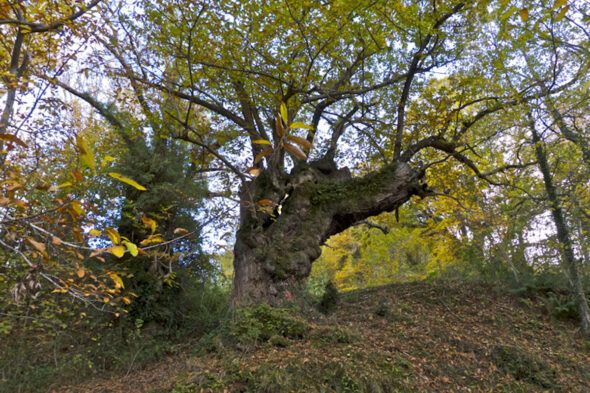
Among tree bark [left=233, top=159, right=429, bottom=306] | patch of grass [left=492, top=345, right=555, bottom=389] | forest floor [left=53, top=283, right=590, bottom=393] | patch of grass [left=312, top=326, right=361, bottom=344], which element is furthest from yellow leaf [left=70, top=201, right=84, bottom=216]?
patch of grass [left=492, top=345, right=555, bottom=389]

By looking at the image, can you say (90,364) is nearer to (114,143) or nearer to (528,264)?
(114,143)

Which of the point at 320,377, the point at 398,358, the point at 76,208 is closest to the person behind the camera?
the point at 76,208

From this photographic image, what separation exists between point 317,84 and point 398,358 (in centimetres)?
473

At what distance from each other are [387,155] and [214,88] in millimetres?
4196

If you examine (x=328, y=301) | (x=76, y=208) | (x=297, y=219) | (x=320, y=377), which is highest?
(x=297, y=219)

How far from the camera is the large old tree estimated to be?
211 inches

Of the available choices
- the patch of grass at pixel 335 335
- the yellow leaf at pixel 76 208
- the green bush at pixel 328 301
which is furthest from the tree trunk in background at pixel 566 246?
the yellow leaf at pixel 76 208

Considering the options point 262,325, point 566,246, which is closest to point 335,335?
point 262,325

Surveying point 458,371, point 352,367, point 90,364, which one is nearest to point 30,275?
point 352,367

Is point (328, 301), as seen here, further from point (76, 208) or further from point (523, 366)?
point (76, 208)

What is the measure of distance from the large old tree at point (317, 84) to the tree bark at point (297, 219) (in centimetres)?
2

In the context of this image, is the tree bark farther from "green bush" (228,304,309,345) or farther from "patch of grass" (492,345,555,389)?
"patch of grass" (492,345,555,389)

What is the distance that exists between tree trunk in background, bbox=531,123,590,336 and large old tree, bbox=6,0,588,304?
83 cm

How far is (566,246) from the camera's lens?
18.8ft
